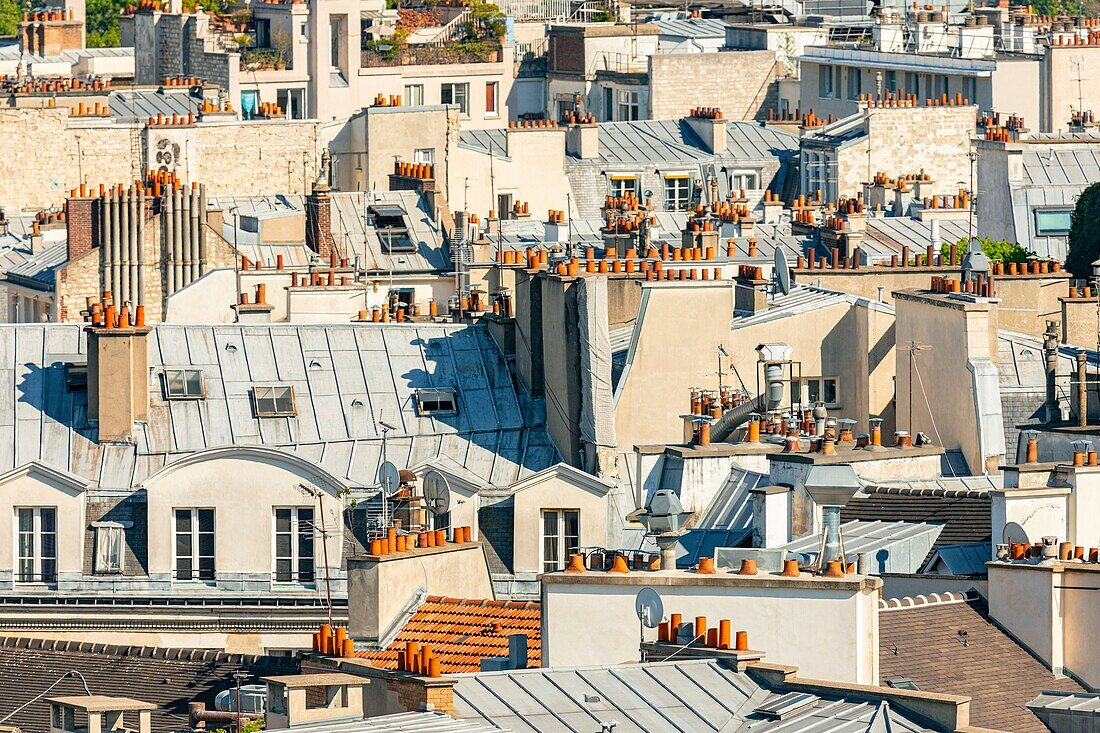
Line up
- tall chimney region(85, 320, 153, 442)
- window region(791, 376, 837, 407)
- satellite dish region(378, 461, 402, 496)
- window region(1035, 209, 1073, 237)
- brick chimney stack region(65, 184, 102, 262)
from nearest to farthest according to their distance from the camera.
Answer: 1. satellite dish region(378, 461, 402, 496)
2. tall chimney region(85, 320, 153, 442)
3. window region(791, 376, 837, 407)
4. brick chimney stack region(65, 184, 102, 262)
5. window region(1035, 209, 1073, 237)

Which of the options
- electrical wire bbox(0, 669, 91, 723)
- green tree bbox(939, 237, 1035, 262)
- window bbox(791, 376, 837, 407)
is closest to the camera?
electrical wire bbox(0, 669, 91, 723)

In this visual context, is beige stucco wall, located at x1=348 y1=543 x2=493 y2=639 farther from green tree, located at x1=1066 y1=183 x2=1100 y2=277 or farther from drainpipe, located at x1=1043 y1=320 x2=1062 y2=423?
green tree, located at x1=1066 y1=183 x2=1100 y2=277

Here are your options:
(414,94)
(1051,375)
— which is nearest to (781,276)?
(1051,375)

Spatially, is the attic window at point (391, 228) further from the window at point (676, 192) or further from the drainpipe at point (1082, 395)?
the drainpipe at point (1082, 395)

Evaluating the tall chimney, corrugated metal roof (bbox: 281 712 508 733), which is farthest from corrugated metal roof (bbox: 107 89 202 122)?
corrugated metal roof (bbox: 281 712 508 733)

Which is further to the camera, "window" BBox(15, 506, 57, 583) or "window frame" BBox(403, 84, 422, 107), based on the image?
"window frame" BBox(403, 84, 422, 107)

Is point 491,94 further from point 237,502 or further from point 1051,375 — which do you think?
point 237,502

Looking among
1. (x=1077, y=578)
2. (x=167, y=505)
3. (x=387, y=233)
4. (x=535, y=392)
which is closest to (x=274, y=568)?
(x=167, y=505)
